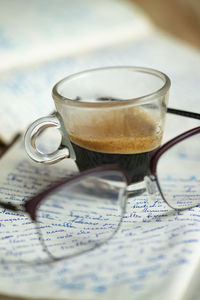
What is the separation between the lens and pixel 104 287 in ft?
1.14

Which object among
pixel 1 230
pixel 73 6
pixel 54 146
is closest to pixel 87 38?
pixel 73 6

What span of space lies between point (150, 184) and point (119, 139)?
73 millimetres

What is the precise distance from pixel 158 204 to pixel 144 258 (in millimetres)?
117

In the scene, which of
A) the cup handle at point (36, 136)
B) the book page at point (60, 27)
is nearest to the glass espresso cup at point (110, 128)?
the cup handle at point (36, 136)

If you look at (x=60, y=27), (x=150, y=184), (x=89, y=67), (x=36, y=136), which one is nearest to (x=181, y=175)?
(x=150, y=184)

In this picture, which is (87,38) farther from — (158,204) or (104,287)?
(104,287)

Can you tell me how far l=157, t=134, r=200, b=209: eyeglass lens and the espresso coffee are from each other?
31 mm

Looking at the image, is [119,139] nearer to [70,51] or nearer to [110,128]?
[110,128]

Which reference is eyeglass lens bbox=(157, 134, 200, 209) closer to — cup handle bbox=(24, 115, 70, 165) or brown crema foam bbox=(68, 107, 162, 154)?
brown crema foam bbox=(68, 107, 162, 154)

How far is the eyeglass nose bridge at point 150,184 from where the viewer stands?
1.60 ft

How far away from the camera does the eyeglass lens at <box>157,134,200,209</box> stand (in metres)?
0.50

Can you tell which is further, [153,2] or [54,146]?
[153,2]

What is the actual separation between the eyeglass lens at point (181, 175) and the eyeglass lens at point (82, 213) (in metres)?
0.07

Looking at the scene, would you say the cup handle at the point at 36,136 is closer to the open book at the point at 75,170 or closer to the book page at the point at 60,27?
the open book at the point at 75,170
